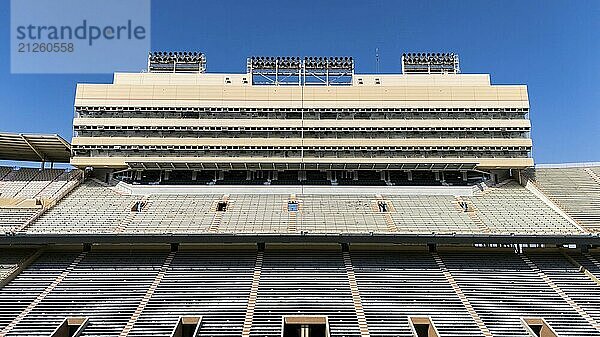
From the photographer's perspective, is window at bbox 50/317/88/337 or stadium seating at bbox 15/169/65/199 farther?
stadium seating at bbox 15/169/65/199

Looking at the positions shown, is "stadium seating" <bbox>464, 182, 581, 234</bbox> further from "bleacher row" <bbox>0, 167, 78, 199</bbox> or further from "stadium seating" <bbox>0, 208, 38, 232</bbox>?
"bleacher row" <bbox>0, 167, 78, 199</bbox>

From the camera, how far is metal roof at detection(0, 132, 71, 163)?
3581 centimetres

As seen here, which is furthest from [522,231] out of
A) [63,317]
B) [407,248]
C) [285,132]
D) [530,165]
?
[63,317]

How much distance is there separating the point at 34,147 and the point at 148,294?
2064 centimetres

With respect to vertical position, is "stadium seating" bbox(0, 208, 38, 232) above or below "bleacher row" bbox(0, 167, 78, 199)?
below

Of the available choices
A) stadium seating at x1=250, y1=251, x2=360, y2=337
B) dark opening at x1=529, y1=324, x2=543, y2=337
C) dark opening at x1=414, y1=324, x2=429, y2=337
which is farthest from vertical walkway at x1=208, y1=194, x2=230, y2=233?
dark opening at x1=529, y1=324, x2=543, y2=337

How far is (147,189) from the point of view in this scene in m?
37.5

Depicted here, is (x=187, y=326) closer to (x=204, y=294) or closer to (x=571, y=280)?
(x=204, y=294)

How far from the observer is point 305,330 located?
78.3 feet

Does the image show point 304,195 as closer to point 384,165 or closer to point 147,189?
point 384,165

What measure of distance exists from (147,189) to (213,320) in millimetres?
17664

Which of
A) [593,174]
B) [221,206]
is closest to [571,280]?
[593,174]

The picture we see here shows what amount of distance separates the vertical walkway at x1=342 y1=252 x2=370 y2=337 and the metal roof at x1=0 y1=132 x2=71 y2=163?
84.2 ft

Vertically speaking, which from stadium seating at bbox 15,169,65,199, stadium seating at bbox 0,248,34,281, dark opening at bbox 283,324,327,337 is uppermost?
stadium seating at bbox 15,169,65,199
